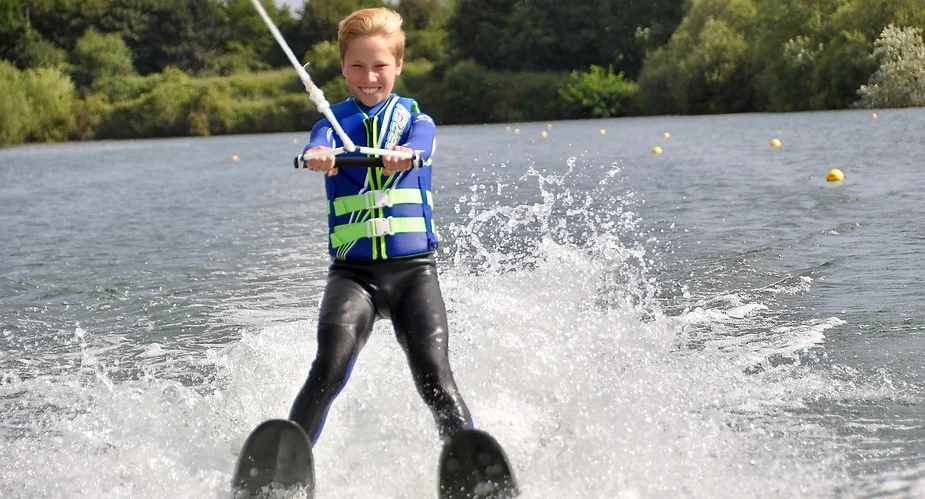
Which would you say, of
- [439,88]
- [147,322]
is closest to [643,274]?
[147,322]

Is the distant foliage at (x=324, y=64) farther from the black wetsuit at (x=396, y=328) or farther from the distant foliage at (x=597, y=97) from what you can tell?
the black wetsuit at (x=396, y=328)

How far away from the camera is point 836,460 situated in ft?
11.8

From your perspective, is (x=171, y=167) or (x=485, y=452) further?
(x=171, y=167)

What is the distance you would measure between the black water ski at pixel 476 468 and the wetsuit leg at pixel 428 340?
0.16m

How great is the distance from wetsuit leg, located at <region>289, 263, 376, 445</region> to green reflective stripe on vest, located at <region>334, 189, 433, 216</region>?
274 mm

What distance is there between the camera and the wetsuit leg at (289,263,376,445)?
3.27m

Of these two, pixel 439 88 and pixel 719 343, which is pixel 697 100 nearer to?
pixel 439 88

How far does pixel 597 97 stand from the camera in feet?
177

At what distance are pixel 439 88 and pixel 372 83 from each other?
185 ft

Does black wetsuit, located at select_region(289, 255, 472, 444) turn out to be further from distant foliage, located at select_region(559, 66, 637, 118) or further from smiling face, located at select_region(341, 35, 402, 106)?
distant foliage, located at select_region(559, 66, 637, 118)

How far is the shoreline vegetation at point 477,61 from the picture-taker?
128 feet

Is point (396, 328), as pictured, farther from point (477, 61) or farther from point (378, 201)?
point (477, 61)

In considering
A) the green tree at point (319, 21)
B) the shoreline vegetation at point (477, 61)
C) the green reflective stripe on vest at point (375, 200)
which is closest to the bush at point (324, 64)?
the shoreline vegetation at point (477, 61)

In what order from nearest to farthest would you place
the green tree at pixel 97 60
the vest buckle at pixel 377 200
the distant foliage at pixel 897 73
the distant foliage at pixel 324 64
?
the vest buckle at pixel 377 200, the distant foliage at pixel 897 73, the distant foliage at pixel 324 64, the green tree at pixel 97 60
